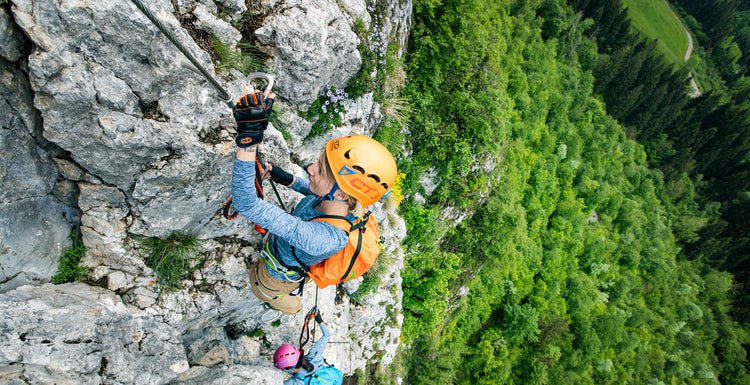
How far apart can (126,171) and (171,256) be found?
1323 millimetres

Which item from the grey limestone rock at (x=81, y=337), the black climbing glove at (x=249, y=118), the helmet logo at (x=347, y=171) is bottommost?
the grey limestone rock at (x=81, y=337)

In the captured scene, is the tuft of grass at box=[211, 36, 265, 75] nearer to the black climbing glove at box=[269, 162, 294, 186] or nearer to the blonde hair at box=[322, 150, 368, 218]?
the black climbing glove at box=[269, 162, 294, 186]

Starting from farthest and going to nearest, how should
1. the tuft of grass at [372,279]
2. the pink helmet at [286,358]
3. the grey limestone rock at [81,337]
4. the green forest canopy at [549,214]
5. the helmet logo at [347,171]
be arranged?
the green forest canopy at [549,214]
the tuft of grass at [372,279]
the pink helmet at [286,358]
the helmet logo at [347,171]
the grey limestone rock at [81,337]

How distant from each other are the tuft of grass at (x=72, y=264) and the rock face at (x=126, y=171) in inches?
3.3

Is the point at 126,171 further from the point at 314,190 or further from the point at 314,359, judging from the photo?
the point at 314,359

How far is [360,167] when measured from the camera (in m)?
3.44

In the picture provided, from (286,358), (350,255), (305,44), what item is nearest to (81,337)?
(286,358)

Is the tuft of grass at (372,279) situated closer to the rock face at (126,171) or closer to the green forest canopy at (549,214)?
the green forest canopy at (549,214)

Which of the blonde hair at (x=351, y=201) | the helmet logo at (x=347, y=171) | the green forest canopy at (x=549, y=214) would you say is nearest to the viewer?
the helmet logo at (x=347, y=171)

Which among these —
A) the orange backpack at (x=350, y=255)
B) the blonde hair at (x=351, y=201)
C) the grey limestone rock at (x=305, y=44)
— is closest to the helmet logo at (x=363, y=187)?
the blonde hair at (x=351, y=201)

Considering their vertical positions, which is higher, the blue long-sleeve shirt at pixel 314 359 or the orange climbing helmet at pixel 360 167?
the orange climbing helmet at pixel 360 167

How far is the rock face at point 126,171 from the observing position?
10.3 feet

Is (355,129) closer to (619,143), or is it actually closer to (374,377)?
(374,377)

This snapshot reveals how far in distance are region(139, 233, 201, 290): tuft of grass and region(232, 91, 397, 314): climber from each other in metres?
1.11
